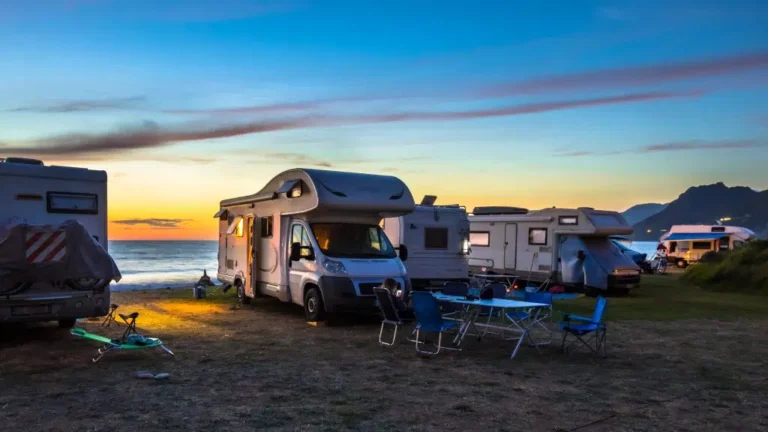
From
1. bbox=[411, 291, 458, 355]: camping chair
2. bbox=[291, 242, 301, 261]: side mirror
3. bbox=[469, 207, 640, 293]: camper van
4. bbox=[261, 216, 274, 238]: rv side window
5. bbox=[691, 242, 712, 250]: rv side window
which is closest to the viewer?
bbox=[411, 291, 458, 355]: camping chair

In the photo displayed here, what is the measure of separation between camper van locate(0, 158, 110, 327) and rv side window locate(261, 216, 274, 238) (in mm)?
3847

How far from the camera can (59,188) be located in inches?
356

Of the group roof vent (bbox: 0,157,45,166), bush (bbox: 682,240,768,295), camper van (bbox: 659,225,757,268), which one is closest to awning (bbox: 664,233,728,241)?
camper van (bbox: 659,225,757,268)

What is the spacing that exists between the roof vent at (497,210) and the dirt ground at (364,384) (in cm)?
964

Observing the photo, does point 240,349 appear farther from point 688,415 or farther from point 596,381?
point 688,415

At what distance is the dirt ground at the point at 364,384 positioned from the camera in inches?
220

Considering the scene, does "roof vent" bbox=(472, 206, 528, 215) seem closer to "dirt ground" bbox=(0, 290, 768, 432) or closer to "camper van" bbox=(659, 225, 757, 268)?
"dirt ground" bbox=(0, 290, 768, 432)

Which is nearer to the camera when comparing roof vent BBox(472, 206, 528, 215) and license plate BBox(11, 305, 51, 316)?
license plate BBox(11, 305, 51, 316)

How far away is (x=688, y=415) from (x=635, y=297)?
12.5m

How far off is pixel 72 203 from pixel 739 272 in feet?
68.6

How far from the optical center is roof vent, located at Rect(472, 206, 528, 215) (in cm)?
1991

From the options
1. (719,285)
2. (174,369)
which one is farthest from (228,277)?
(719,285)

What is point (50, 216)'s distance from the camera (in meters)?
8.93

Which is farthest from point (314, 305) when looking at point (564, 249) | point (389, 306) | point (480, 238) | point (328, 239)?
point (480, 238)
